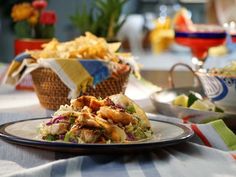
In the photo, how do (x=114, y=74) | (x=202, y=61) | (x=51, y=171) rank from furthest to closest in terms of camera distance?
(x=202, y=61), (x=114, y=74), (x=51, y=171)

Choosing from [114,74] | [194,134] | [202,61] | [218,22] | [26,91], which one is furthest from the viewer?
[218,22]

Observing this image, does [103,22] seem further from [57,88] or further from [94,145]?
[94,145]

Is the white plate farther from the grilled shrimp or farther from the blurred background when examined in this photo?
the blurred background

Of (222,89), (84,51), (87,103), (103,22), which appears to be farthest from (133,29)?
(87,103)

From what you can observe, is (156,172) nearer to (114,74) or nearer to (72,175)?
(72,175)

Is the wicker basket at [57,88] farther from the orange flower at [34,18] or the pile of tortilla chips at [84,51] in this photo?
the orange flower at [34,18]

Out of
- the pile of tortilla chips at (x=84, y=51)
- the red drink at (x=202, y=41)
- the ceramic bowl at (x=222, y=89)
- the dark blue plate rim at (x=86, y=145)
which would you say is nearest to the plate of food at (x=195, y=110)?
the ceramic bowl at (x=222, y=89)

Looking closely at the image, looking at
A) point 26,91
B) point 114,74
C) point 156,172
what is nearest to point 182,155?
point 156,172
